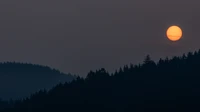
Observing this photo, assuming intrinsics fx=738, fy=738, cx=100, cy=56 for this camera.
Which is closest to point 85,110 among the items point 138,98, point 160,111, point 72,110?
→ point 72,110

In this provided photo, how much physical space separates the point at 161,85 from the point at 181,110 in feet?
88.0

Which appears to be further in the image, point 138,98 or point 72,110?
point 72,110

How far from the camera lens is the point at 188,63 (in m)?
198

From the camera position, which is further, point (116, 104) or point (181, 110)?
point (116, 104)

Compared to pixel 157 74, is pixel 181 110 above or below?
below

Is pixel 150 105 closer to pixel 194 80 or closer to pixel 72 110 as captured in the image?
→ pixel 194 80

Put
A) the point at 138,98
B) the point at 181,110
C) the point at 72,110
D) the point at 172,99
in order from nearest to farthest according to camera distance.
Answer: the point at 181,110 → the point at 172,99 → the point at 138,98 → the point at 72,110

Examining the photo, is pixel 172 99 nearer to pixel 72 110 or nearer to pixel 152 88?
pixel 152 88


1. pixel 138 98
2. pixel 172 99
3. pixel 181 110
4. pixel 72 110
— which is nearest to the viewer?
pixel 181 110

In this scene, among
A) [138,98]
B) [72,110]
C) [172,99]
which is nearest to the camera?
[172,99]

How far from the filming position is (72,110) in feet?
641

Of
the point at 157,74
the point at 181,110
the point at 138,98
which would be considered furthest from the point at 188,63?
the point at 181,110

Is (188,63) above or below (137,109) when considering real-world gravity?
above

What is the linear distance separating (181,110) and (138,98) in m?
24.2
